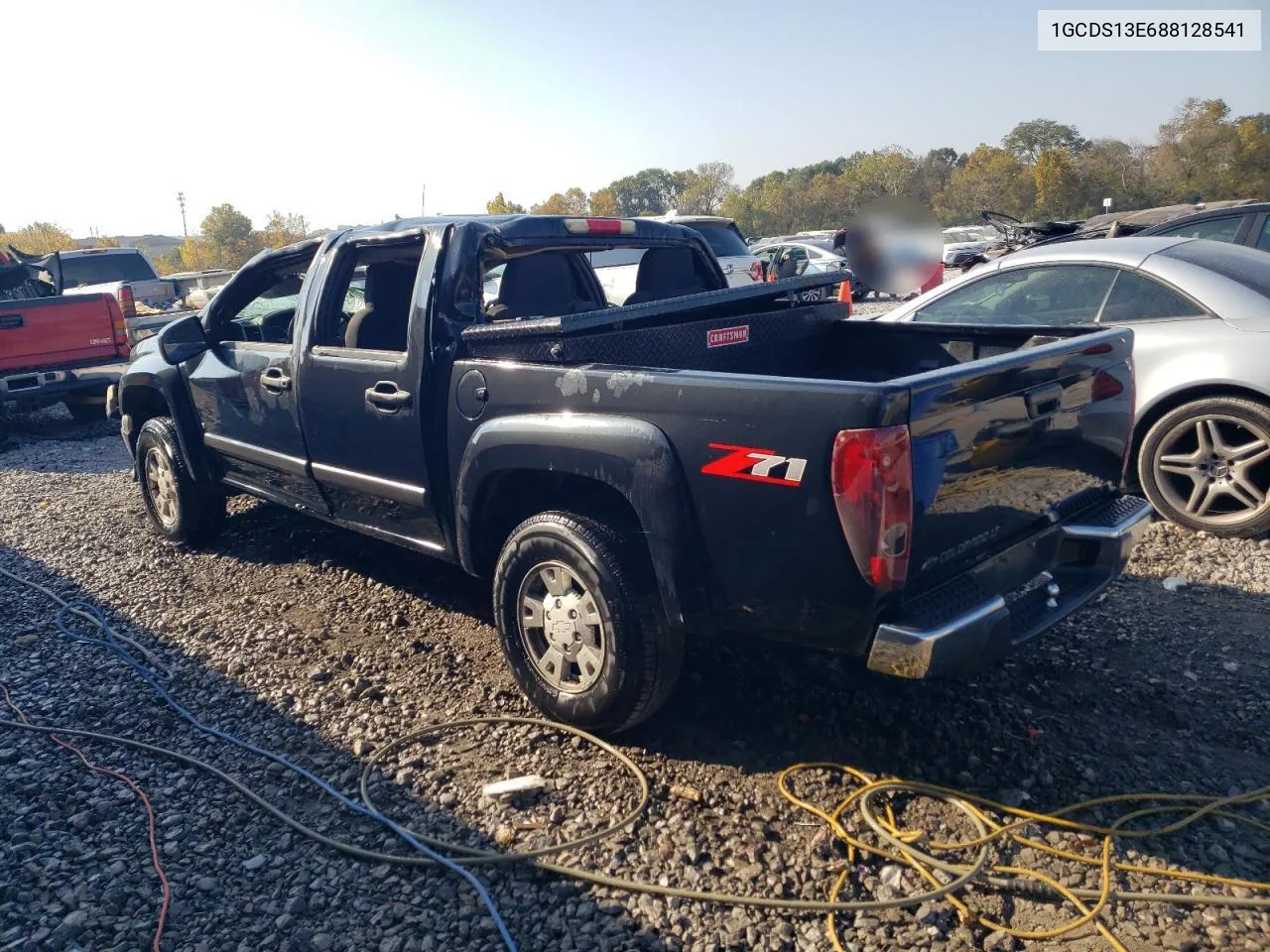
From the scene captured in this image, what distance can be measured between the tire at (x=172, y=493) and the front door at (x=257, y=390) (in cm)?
28

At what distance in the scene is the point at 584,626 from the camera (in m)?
3.41

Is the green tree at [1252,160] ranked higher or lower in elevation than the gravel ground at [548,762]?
higher

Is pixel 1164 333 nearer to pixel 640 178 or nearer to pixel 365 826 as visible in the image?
pixel 365 826

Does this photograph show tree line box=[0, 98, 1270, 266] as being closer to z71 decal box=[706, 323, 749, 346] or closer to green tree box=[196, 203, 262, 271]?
green tree box=[196, 203, 262, 271]

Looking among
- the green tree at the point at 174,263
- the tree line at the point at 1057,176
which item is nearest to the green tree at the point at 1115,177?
the tree line at the point at 1057,176

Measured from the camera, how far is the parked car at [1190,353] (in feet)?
16.2

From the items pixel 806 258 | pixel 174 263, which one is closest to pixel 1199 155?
pixel 806 258

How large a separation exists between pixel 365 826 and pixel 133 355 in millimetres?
4528

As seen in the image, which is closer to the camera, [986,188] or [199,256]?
[986,188]

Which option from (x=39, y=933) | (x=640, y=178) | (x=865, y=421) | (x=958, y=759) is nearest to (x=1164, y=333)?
(x=958, y=759)

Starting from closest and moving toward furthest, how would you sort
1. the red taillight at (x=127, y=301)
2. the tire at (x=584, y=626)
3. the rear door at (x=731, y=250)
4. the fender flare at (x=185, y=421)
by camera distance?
the tire at (x=584, y=626)
the fender flare at (x=185, y=421)
the red taillight at (x=127, y=301)
the rear door at (x=731, y=250)

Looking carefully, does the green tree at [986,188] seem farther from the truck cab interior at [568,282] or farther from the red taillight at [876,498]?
the red taillight at [876,498]

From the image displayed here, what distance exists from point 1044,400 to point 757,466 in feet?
3.49

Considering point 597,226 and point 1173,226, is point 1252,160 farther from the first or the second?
point 597,226
